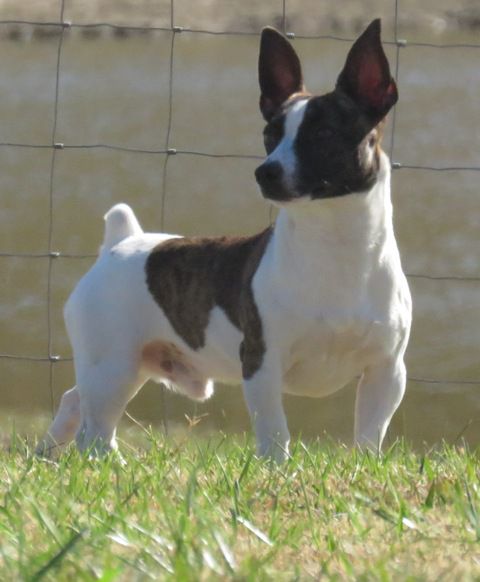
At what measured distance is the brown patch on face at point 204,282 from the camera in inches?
201

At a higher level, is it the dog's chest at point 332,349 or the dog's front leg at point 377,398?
the dog's chest at point 332,349

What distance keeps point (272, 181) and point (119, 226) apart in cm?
154

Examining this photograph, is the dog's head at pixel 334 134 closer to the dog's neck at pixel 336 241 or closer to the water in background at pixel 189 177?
the dog's neck at pixel 336 241

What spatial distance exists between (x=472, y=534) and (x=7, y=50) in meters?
7.29

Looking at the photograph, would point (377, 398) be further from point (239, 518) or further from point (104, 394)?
point (239, 518)

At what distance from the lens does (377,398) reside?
5125mm

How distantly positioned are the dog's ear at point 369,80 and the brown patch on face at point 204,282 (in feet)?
1.82

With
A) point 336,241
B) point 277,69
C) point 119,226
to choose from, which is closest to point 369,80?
point 277,69

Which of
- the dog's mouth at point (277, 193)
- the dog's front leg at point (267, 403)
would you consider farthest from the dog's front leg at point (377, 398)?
the dog's mouth at point (277, 193)

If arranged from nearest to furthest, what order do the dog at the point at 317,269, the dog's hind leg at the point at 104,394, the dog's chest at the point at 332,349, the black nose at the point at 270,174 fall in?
the black nose at the point at 270,174
the dog at the point at 317,269
the dog's chest at the point at 332,349
the dog's hind leg at the point at 104,394

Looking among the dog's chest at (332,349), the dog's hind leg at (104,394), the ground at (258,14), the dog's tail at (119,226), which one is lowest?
the dog's hind leg at (104,394)

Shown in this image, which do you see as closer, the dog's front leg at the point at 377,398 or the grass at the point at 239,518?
the grass at the point at 239,518

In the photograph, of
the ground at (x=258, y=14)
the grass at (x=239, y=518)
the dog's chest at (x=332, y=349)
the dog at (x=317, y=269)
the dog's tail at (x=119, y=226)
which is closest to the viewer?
the grass at (x=239, y=518)

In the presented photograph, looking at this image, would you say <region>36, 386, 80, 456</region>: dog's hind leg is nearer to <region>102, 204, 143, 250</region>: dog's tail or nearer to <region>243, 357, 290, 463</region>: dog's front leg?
<region>102, 204, 143, 250</region>: dog's tail
